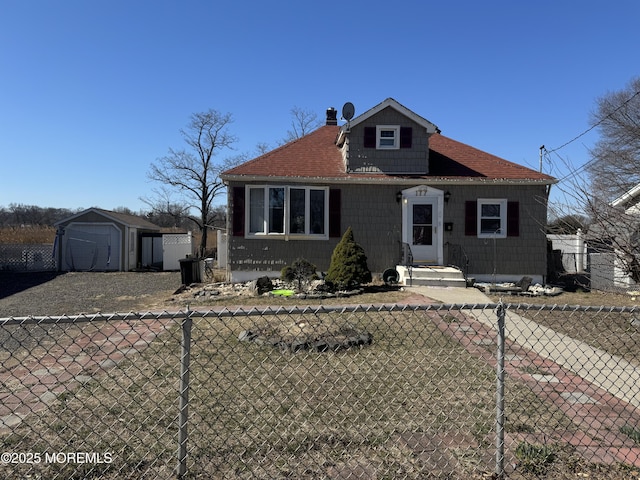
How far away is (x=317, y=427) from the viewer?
3.26 metres

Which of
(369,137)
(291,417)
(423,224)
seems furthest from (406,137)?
(291,417)

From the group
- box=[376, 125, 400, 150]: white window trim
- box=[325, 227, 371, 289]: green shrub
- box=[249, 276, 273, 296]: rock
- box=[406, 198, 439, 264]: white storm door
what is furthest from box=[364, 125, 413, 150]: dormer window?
box=[249, 276, 273, 296]: rock

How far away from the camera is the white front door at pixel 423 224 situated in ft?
41.2

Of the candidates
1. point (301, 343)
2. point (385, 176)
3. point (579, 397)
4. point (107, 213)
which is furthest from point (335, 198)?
point (107, 213)

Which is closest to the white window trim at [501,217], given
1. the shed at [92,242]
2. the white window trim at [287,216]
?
the white window trim at [287,216]

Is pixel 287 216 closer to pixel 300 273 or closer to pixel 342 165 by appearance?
pixel 300 273

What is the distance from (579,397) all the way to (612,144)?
21193 millimetres

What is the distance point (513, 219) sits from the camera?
1252 cm

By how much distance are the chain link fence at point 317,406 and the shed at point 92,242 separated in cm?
1357

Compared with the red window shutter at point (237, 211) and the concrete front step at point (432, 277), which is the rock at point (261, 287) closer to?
the red window shutter at point (237, 211)

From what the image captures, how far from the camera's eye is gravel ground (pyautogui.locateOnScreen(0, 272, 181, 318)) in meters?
9.30

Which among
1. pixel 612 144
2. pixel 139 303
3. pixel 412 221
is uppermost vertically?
pixel 612 144

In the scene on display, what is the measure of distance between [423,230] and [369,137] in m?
3.31

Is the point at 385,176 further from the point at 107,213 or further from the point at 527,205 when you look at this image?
the point at 107,213
